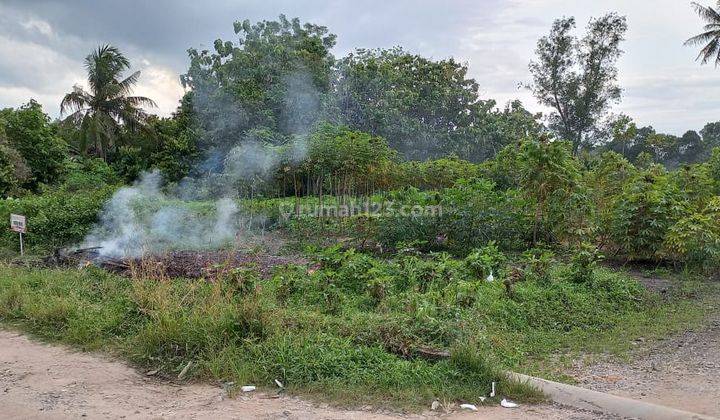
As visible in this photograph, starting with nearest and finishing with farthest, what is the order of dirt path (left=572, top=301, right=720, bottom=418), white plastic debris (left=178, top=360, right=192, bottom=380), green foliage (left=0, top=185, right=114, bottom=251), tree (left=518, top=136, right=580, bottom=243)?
dirt path (left=572, top=301, right=720, bottom=418), white plastic debris (left=178, top=360, right=192, bottom=380), tree (left=518, top=136, right=580, bottom=243), green foliage (left=0, top=185, right=114, bottom=251)

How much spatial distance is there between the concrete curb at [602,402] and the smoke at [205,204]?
18.2ft

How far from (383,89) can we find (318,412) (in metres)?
17.5

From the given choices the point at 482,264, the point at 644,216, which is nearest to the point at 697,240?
the point at 644,216

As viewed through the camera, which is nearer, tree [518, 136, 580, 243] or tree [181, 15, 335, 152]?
tree [518, 136, 580, 243]

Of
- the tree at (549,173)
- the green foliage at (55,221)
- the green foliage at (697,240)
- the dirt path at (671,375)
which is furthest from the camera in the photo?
the green foliage at (55,221)

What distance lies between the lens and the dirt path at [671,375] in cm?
380

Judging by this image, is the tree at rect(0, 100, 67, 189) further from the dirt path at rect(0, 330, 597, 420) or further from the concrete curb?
the concrete curb

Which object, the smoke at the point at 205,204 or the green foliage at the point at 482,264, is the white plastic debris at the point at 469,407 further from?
the smoke at the point at 205,204

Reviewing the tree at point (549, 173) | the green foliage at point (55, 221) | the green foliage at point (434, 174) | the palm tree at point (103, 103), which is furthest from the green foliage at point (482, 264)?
the palm tree at point (103, 103)

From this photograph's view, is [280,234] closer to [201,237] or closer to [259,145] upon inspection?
[201,237]

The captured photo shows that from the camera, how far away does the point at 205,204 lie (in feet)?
37.5

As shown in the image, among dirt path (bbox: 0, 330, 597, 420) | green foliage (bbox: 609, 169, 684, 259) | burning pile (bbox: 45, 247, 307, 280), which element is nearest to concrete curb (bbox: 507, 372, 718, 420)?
dirt path (bbox: 0, 330, 597, 420)

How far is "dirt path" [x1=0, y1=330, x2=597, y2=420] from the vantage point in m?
3.55

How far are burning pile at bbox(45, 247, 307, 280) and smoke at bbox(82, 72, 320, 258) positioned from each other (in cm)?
27
